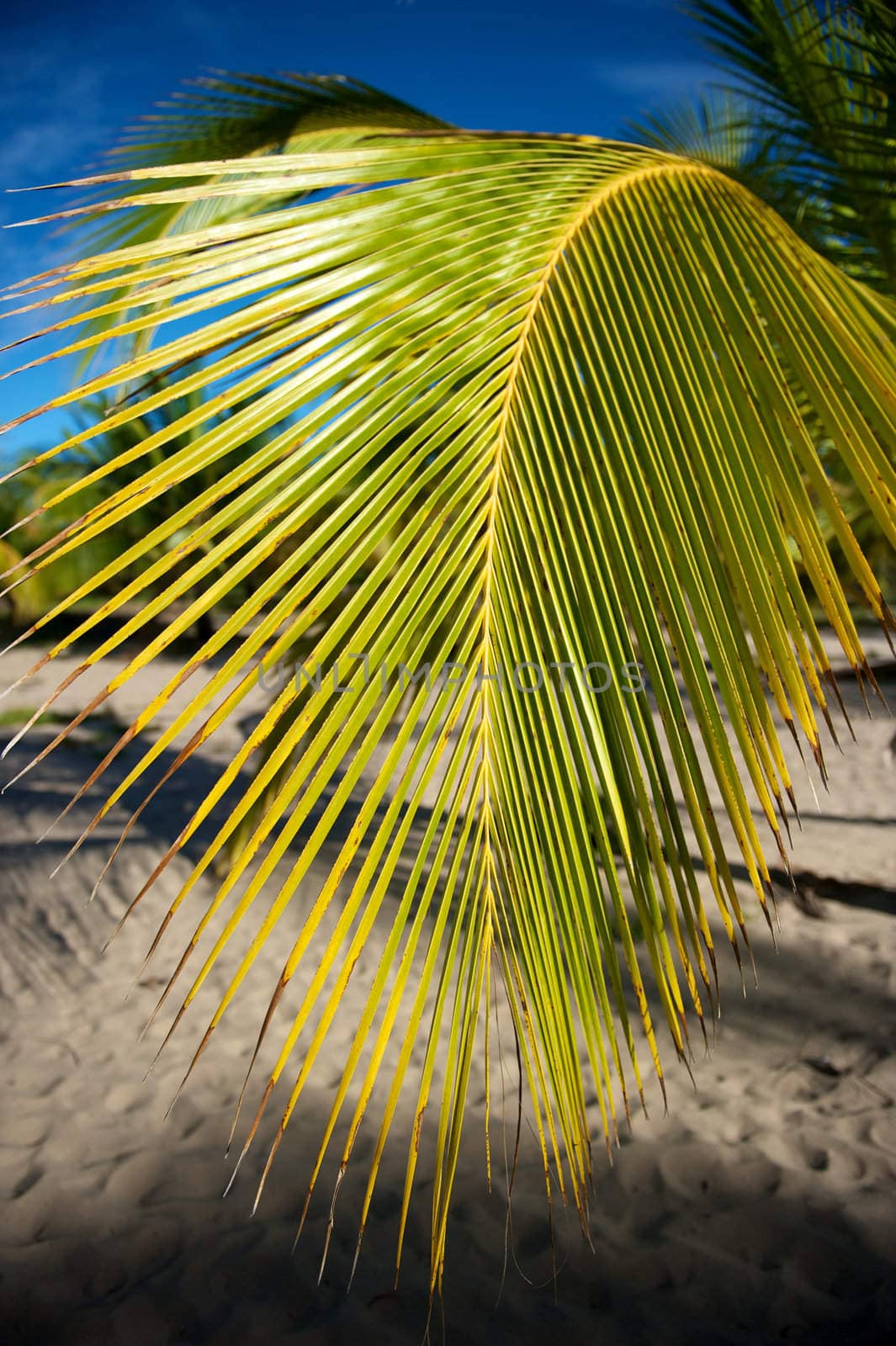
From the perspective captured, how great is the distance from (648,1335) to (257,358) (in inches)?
90.2

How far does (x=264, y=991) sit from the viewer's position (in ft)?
11.1

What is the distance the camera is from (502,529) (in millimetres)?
949

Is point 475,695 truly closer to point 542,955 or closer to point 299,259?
point 542,955

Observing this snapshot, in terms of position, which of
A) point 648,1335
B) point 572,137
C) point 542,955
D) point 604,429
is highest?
point 572,137

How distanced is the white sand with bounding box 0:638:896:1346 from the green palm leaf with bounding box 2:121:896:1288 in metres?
1.56

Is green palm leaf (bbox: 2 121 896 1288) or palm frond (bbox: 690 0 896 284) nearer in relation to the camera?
green palm leaf (bbox: 2 121 896 1288)

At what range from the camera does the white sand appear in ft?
6.56

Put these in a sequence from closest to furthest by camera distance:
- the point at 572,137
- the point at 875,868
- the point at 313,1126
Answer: the point at 572,137 → the point at 313,1126 → the point at 875,868

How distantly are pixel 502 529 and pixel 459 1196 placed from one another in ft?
7.23

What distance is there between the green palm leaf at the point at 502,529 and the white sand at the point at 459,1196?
5.12ft

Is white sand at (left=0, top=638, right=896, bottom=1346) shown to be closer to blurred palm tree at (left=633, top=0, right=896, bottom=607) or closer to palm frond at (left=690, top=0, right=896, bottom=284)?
blurred palm tree at (left=633, top=0, right=896, bottom=607)

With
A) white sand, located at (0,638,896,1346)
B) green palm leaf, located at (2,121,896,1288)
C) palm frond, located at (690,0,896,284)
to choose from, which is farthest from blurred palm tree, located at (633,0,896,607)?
white sand, located at (0,638,896,1346)

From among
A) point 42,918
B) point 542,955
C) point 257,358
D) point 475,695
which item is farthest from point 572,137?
point 42,918

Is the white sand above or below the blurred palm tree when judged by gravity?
below
